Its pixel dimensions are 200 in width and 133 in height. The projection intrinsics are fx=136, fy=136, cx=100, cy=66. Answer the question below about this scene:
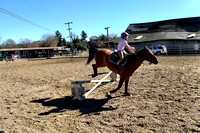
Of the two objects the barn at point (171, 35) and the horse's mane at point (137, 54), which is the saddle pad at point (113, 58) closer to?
the horse's mane at point (137, 54)

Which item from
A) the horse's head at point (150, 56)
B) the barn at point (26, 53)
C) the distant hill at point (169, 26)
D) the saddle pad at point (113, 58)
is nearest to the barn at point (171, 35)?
the distant hill at point (169, 26)

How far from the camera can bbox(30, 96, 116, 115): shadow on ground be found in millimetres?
4050

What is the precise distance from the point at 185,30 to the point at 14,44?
73.0 meters

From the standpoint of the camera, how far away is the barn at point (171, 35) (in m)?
25.2

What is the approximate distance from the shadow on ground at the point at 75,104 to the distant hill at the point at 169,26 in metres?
33.5

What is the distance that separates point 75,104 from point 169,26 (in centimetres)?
3658

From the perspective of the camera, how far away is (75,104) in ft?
14.9

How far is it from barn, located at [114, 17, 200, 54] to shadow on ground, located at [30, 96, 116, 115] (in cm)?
2184

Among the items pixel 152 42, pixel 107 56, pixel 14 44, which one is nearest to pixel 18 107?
pixel 107 56

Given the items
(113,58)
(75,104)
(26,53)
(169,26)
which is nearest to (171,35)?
(169,26)

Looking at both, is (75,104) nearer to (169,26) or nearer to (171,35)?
(171,35)

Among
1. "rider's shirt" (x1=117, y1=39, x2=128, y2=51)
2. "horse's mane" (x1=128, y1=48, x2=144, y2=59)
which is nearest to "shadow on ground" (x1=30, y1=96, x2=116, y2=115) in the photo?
"horse's mane" (x1=128, y1=48, x2=144, y2=59)

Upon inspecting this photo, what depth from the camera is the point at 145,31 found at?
3566 cm

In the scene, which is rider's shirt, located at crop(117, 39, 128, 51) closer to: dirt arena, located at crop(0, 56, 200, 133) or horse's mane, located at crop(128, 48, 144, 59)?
horse's mane, located at crop(128, 48, 144, 59)
